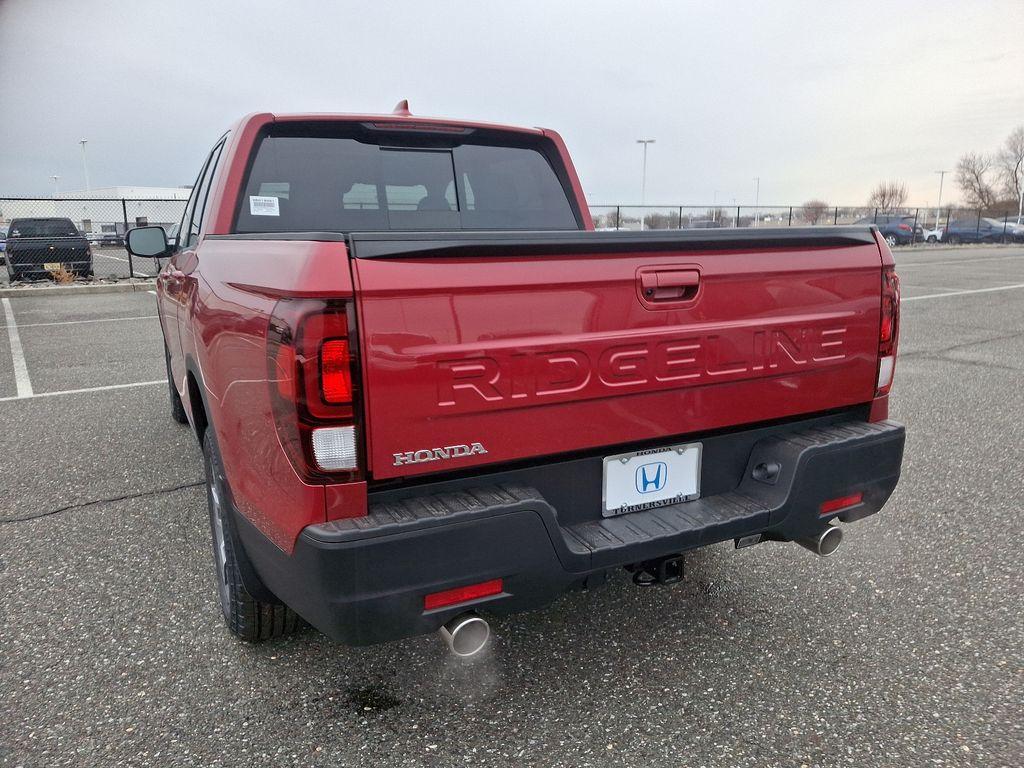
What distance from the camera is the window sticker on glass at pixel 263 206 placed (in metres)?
3.21

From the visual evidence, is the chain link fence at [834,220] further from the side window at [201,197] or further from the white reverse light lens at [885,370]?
the white reverse light lens at [885,370]

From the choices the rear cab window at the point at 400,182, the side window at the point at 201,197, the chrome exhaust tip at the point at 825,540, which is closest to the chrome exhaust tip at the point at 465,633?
the chrome exhaust tip at the point at 825,540

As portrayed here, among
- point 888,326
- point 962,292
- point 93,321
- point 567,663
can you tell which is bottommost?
point 567,663

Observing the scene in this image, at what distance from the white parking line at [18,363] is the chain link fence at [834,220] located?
18028mm

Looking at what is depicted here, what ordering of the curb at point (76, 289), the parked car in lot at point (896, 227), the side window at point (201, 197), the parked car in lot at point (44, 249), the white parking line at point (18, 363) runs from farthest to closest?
the parked car in lot at point (896, 227) < the parked car in lot at point (44, 249) < the curb at point (76, 289) < the white parking line at point (18, 363) < the side window at point (201, 197)

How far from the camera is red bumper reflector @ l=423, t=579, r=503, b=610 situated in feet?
6.44

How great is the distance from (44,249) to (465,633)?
19616 mm

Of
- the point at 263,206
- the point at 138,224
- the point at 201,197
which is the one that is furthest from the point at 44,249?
the point at 263,206

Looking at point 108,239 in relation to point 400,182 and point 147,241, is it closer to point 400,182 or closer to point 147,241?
point 147,241

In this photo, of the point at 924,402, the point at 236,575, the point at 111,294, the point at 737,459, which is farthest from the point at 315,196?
the point at 111,294

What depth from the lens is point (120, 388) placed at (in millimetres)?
6863

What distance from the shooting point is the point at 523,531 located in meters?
1.99

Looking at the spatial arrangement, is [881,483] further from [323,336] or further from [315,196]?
[315,196]

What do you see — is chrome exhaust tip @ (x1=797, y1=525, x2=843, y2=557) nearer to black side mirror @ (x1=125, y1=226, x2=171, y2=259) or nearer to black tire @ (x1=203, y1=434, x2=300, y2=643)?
black tire @ (x1=203, y1=434, x2=300, y2=643)
